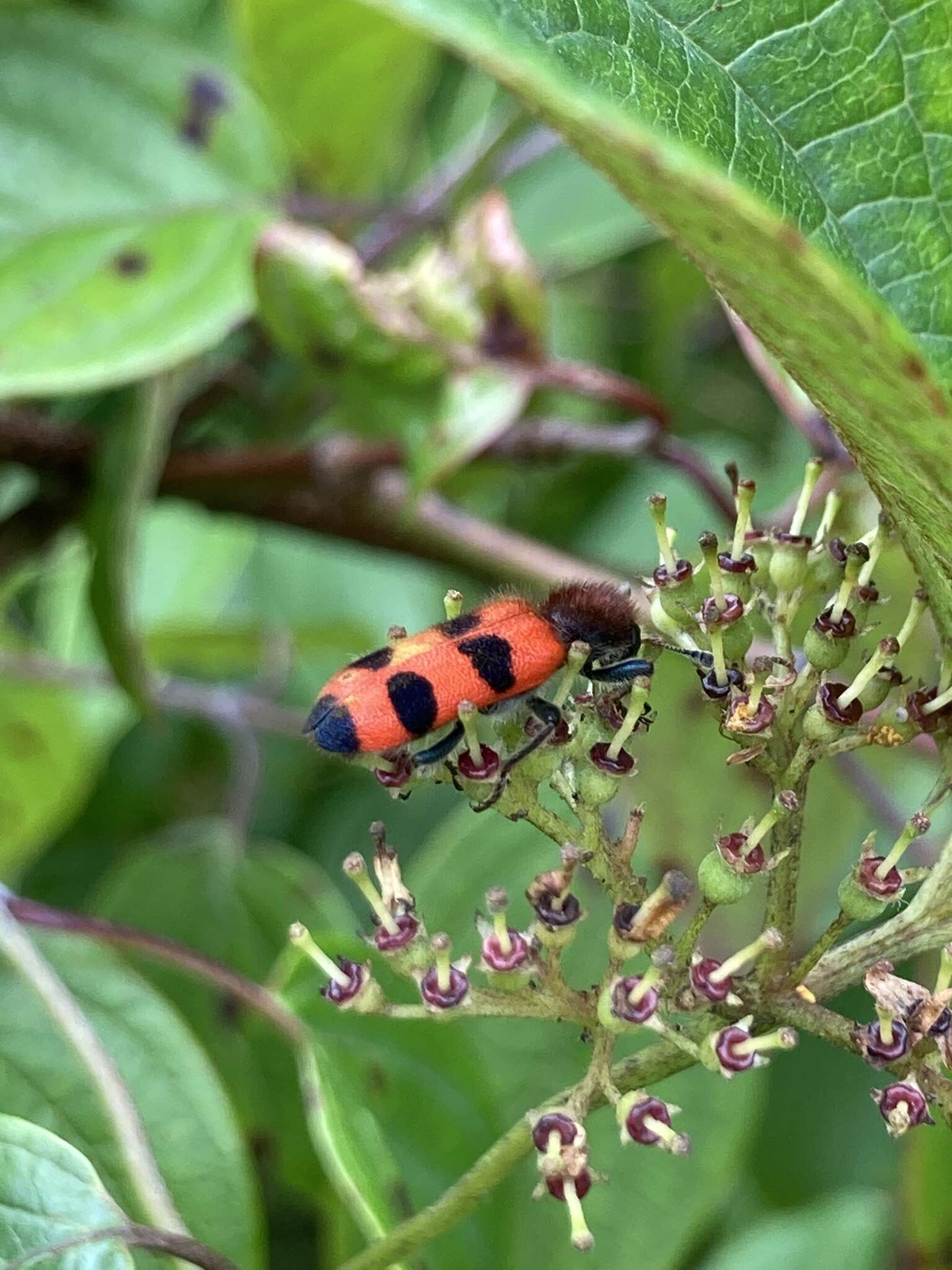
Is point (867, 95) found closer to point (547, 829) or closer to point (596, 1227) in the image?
point (547, 829)

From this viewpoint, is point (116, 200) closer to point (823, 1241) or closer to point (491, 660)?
point (491, 660)

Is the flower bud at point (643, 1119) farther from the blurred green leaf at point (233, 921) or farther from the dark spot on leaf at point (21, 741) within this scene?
the dark spot on leaf at point (21, 741)

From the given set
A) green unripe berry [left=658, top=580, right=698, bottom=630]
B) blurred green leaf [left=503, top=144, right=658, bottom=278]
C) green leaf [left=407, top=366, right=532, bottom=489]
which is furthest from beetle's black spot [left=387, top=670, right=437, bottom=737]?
blurred green leaf [left=503, top=144, right=658, bottom=278]

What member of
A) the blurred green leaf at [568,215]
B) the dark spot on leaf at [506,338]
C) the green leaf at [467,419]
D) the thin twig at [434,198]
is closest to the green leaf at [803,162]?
the green leaf at [467,419]

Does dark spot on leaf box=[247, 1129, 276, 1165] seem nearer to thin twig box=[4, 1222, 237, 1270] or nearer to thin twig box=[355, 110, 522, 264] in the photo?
thin twig box=[4, 1222, 237, 1270]

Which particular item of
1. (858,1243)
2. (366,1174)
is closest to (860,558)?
(366,1174)

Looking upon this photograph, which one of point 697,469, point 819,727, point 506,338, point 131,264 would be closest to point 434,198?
point 506,338
